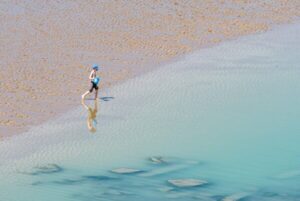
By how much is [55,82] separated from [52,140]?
17.8ft

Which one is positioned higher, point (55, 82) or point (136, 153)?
point (55, 82)

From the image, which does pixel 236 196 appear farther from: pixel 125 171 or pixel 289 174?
pixel 125 171

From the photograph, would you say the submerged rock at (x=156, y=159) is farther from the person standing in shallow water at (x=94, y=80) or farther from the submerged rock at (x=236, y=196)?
the person standing in shallow water at (x=94, y=80)

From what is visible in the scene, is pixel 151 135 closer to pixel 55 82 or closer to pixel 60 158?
pixel 60 158

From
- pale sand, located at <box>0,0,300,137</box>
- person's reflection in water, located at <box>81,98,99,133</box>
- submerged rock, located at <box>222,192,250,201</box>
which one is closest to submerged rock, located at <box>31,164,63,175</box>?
pale sand, located at <box>0,0,300,137</box>

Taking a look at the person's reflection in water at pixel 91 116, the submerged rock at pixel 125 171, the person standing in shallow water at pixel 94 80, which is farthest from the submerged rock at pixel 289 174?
the person standing in shallow water at pixel 94 80

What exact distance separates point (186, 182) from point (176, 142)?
10.1 feet

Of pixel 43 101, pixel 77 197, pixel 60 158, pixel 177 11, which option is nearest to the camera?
pixel 77 197

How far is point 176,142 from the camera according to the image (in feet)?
83.6

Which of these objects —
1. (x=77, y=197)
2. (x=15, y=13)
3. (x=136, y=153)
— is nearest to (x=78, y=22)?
(x=15, y=13)

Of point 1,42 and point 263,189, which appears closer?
point 263,189

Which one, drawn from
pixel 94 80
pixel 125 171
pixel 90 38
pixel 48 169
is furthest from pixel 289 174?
pixel 90 38

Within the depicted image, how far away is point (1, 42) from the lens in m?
34.7

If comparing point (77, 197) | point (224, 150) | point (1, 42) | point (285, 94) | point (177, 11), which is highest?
point (177, 11)
